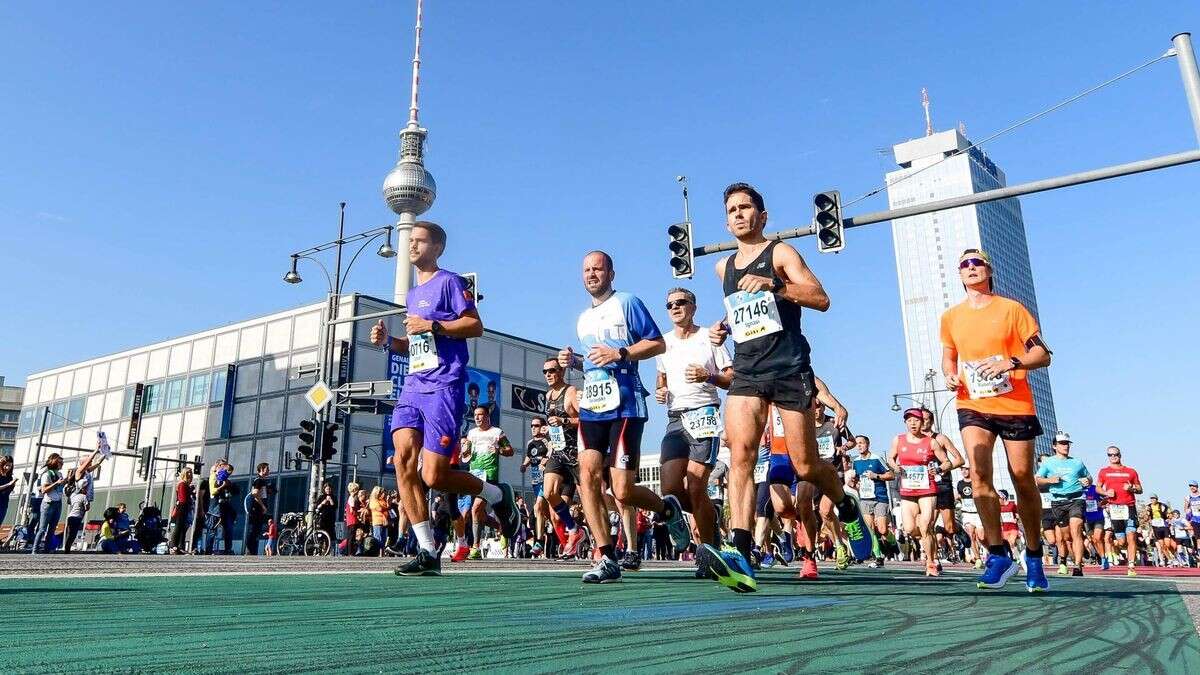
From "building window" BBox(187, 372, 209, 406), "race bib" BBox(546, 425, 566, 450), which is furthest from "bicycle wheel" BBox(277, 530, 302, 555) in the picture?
"building window" BBox(187, 372, 209, 406)

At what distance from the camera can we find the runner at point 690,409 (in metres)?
6.04

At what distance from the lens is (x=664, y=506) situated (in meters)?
6.40

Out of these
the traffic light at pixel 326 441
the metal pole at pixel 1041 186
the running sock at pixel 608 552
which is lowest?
the running sock at pixel 608 552

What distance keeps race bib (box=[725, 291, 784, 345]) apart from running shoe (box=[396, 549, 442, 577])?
2.24 m

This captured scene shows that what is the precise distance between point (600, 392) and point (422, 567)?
4.96 ft

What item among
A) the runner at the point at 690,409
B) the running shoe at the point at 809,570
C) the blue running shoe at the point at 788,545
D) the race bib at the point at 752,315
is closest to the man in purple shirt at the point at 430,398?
the runner at the point at 690,409

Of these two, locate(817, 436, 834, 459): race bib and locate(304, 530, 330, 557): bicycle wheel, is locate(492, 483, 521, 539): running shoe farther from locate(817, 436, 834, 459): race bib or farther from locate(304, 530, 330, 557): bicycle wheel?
locate(304, 530, 330, 557): bicycle wheel

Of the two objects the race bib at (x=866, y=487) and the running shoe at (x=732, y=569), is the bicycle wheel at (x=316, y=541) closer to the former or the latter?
the race bib at (x=866, y=487)

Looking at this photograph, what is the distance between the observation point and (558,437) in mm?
8930

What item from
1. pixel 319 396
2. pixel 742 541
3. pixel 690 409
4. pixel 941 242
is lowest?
pixel 742 541

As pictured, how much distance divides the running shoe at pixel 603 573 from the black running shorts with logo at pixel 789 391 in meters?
1.27

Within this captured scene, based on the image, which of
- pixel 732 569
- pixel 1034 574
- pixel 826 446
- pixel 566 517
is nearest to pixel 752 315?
pixel 732 569

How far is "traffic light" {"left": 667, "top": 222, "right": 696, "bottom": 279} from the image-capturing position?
1436 cm

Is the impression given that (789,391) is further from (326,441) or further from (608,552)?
(326,441)
